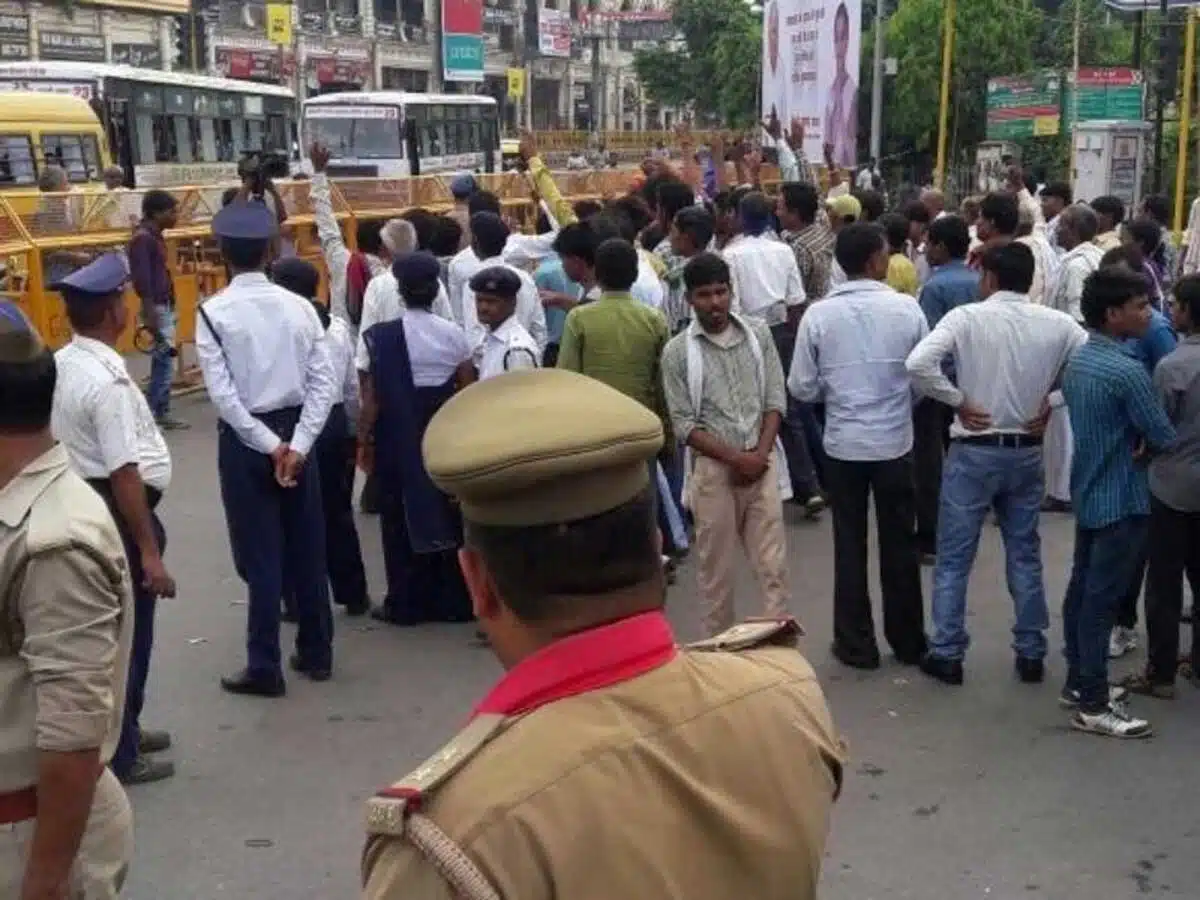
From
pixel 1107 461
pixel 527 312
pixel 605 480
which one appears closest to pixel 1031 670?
pixel 1107 461

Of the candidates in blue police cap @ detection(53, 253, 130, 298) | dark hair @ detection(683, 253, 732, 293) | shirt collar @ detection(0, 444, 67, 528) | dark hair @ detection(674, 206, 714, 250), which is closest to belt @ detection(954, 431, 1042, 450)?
dark hair @ detection(683, 253, 732, 293)

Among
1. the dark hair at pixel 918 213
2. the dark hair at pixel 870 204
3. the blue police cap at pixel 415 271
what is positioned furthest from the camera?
the dark hair at pixel 870 204

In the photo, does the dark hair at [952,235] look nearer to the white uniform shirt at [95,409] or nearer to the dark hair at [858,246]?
the dark hair at [858,246]

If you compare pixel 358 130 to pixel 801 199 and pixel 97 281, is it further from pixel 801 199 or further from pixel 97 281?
pixel 97 281

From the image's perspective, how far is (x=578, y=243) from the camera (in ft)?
23.5

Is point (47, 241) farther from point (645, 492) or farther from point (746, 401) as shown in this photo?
point (645, 492)

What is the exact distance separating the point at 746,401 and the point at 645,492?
4.15 metres

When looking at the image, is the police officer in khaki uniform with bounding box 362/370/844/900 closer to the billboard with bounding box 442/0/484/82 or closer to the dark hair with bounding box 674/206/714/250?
the dark hair with bounding box 674/206/714/250

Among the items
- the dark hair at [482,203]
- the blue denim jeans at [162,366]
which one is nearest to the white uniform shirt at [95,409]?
the dark hair at [482,203]

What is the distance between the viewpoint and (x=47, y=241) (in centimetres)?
1225

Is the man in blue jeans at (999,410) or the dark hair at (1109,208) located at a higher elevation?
the dark hair at (1109,208)

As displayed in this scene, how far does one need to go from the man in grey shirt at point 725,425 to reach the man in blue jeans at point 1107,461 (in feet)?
3.74

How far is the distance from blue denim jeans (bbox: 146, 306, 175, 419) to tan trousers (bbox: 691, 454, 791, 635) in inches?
257

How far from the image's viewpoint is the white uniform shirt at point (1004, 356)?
545 centimetres
